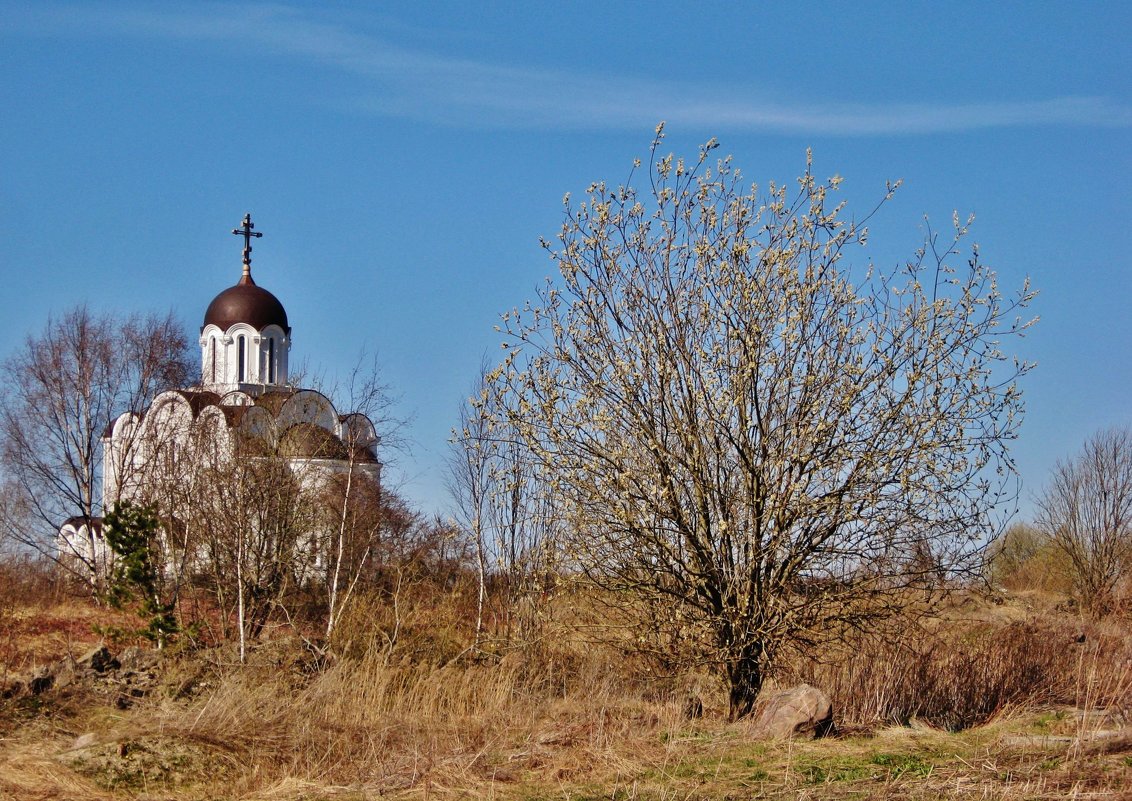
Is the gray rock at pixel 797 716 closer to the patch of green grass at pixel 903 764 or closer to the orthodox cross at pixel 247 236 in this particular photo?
the patch of green grass at pixel 903 764

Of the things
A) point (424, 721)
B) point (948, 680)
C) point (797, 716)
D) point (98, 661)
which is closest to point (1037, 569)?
point (948, 680)

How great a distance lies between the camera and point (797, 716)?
1038 centimetres

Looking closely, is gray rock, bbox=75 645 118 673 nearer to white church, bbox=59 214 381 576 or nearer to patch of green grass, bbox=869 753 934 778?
white church, bbox=59 214 381 576

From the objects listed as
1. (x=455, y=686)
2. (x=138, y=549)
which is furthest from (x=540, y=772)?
(x=138, y=549)

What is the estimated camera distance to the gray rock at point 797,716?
10344 millimetres

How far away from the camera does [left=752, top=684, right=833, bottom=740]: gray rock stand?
10.3 metres

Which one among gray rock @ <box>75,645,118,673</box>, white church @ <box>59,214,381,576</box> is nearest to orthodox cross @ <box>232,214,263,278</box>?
white church @ <box>59,214,381,576</box>

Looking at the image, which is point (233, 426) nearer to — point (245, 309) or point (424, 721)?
point (424, 721)

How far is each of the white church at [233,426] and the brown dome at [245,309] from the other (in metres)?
0.03

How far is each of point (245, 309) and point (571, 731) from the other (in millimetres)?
32374

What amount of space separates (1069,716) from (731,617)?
11.3ft

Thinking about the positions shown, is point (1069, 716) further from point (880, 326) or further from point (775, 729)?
point (880, 326)

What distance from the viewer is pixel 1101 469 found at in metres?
28.1

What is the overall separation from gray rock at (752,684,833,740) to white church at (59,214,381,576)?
9892 mm
